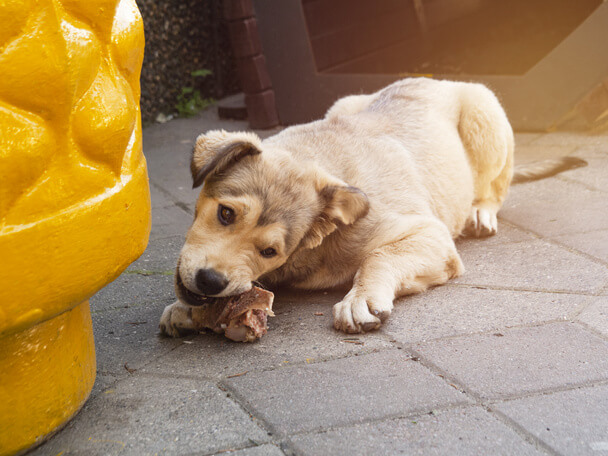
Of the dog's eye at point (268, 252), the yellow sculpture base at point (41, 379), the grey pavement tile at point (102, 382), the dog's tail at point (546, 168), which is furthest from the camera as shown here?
the dog's tail at point (546, 168)

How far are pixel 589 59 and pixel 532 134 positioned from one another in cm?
88

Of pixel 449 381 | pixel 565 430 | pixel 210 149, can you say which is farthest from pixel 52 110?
pixel 565 430

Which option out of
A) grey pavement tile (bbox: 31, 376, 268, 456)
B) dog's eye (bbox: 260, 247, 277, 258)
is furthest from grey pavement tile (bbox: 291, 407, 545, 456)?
dog's eye (bbox: 260, 247, 277, 258)

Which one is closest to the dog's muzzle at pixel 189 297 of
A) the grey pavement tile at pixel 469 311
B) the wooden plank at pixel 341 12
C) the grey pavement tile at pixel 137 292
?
the grey pavement tile at pixel 137 292

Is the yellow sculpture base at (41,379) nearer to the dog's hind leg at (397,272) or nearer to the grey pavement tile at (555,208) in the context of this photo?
the dog's hind leg at (397,272)

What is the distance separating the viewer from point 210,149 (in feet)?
11.8

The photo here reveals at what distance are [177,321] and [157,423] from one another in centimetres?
80

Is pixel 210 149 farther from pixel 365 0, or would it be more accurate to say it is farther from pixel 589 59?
pixel 365 0

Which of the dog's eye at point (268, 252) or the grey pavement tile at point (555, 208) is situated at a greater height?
the dog's eye at point (268, 252)

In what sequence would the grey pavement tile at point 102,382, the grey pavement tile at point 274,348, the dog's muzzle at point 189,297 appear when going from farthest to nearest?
1. the dog's muzzle at point 189,297
2. the grey pavement tile at point 274,348
3. the grey pavement tile at point 102,382

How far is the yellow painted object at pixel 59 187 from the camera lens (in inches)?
79.6

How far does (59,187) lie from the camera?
84.4 inches

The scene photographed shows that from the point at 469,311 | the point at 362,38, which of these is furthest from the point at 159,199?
the point at 362,38

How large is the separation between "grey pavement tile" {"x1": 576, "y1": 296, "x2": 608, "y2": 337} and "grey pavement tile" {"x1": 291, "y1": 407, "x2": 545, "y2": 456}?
102 centimetres
